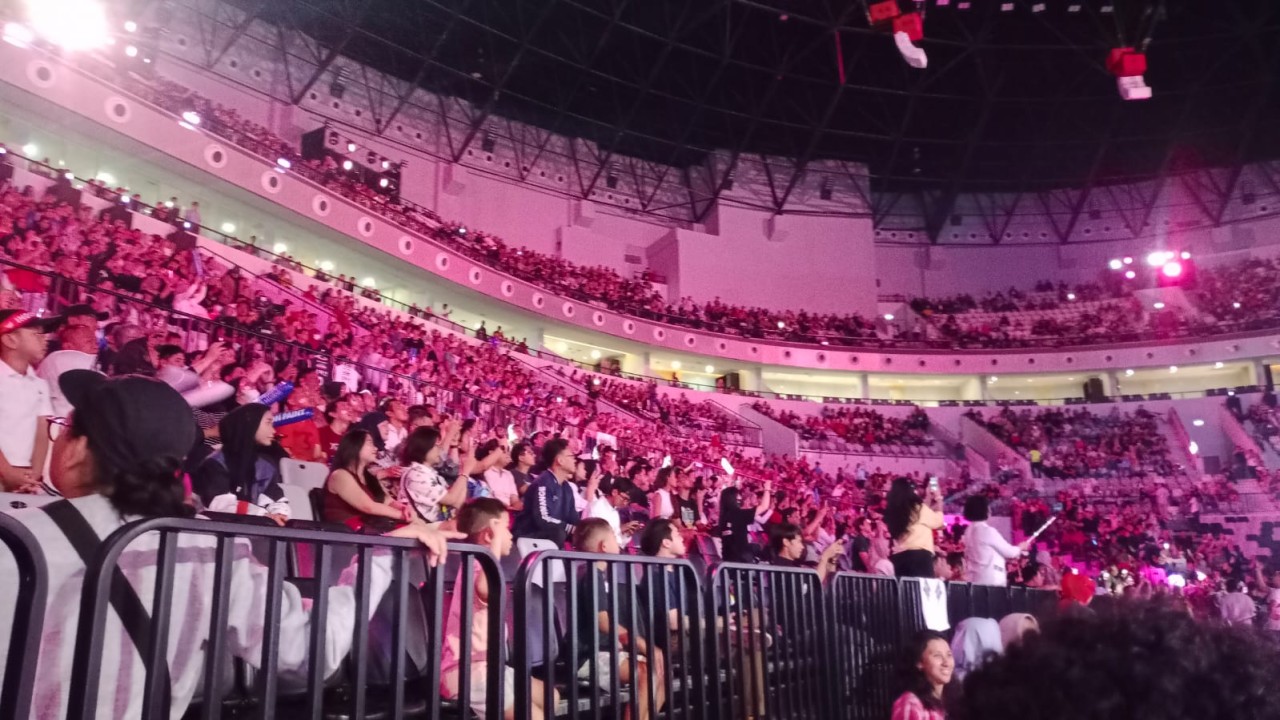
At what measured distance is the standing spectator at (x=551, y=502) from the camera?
18.1ft

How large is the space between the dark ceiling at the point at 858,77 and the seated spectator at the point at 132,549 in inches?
847

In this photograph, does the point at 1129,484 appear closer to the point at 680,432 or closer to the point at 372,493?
the point at 680,432

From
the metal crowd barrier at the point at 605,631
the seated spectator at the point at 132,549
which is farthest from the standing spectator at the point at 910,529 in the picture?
the seated spectator at the point at 132,549

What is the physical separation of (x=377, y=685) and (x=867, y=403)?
2830cm

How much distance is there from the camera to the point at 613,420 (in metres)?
18.8

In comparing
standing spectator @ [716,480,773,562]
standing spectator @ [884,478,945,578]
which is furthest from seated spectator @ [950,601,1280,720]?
standing spectator @ [716,480,773,562]

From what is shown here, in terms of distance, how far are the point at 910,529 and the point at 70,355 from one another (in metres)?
5.86

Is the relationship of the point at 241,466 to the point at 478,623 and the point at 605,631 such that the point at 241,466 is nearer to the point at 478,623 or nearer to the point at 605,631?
the point at 478,623

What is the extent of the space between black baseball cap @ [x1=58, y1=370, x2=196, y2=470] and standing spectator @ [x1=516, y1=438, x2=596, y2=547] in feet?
11.8

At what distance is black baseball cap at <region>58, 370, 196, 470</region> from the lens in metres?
1.89

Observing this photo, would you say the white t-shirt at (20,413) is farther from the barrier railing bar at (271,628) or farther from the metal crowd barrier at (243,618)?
the barrier railing bar at (271,628)

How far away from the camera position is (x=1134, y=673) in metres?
1.10

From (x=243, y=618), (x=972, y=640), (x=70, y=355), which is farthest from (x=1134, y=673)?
(x=70, y=355)

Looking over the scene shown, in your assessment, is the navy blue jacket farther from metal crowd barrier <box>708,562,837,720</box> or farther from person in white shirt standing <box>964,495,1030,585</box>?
person in white shirt standing <box>964,495,1030,585</box>
